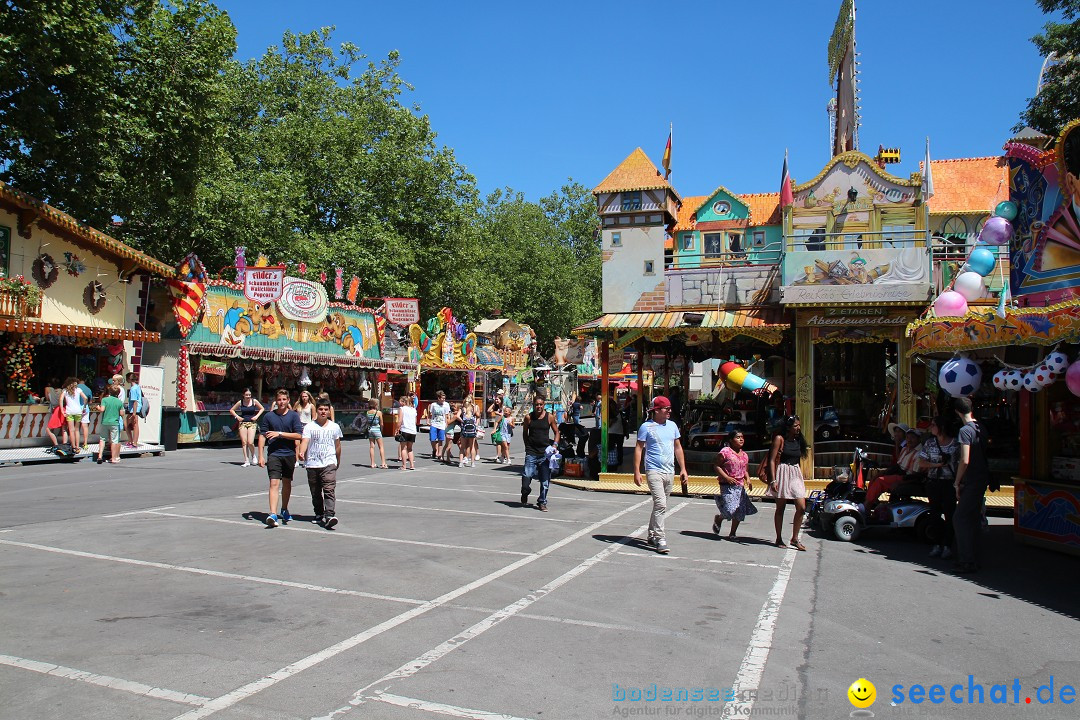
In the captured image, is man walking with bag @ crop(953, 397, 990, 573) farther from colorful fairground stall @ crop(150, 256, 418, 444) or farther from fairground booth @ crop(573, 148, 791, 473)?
colorful fairground stall @ crop(150, 256, 418, 444)

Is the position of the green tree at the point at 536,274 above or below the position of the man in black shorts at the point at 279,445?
above

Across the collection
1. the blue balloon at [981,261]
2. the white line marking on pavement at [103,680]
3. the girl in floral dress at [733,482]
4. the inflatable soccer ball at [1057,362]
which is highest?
the blue balloon at [981,261]

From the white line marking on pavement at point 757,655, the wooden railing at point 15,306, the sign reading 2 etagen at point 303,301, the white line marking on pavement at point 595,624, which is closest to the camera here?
the white line marking on pavement at point 757,655

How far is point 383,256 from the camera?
39.1m

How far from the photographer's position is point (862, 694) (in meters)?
5.07

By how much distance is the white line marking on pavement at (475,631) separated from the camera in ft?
16.8

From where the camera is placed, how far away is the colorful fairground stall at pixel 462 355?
37.0m

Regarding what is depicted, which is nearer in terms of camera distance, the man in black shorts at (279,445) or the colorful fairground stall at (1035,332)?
the colorful fairground stall at (1035,332)

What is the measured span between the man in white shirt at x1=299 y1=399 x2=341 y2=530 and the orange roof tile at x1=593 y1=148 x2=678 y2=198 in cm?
1042

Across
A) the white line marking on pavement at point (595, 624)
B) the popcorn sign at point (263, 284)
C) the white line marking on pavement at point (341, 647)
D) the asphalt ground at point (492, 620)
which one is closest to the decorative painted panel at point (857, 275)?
the asphalt ground at point (492, 620)

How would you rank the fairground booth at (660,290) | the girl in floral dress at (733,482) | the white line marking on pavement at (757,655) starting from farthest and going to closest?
the fairground booth at (660,290) < the girl in floral dress at (733,482) < the white line marking on pavement at (757,655)

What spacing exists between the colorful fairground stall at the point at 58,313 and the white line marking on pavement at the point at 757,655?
53.2 feet

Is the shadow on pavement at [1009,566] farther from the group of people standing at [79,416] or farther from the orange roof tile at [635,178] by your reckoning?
the group of people standing at [79,416]

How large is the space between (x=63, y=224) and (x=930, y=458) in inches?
750
